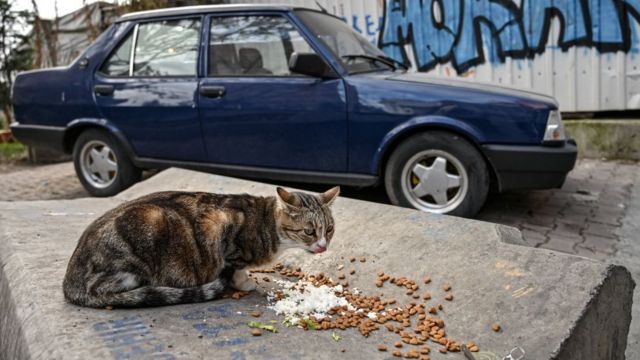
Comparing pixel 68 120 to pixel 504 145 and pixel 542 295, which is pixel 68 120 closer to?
pixel 504 145

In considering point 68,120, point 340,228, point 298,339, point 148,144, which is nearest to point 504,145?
point 340,228

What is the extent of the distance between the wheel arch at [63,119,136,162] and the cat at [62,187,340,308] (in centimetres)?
331

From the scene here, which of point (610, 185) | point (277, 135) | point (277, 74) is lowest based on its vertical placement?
point (610, 185)

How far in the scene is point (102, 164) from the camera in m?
6.28

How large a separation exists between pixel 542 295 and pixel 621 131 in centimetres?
577

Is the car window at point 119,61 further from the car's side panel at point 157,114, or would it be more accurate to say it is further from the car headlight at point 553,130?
the car headlight at point 553,130

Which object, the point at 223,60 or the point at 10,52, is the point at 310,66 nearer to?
the point at 223,60

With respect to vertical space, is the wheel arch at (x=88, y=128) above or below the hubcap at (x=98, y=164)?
above

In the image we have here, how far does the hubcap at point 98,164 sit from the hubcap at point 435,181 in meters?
3.14

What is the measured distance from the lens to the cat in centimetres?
250

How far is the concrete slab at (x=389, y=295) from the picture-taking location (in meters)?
2.22

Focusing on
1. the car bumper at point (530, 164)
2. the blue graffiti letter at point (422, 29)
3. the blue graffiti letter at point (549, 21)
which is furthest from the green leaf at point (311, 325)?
the blue graffiti letter at point (422, 29)

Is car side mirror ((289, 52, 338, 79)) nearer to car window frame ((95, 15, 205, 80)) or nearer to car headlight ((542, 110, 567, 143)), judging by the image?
car window frame ((95, 15, 205, 80))

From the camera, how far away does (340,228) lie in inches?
145
